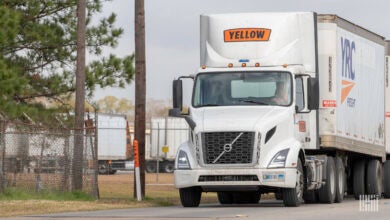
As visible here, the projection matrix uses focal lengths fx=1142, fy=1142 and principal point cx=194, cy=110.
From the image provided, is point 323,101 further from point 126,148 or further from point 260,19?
point 126,148

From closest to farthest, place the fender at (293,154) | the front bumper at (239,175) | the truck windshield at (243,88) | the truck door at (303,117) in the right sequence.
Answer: the front bumper at (239,175) < the fender at (293,154) < the truck windshield at (243,88) < the truck door at (303,117)

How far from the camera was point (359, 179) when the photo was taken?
99.3ft

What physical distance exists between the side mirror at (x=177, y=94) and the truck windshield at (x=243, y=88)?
353 mm

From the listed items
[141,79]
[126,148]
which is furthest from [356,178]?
[126,148]

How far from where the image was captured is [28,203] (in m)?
24.3

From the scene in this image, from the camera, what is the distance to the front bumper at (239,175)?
23.1 m

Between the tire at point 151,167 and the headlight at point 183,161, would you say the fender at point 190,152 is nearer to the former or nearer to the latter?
the headlight at point 183,161

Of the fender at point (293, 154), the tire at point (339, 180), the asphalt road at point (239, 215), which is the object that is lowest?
the asphalt road at point (239, 215)

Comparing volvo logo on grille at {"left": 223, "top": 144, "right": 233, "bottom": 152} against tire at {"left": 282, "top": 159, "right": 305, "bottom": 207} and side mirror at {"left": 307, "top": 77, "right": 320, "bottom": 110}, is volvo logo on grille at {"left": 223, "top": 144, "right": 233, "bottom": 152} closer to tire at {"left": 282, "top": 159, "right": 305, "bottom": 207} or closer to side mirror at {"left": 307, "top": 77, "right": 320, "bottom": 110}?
tire at {"left": 282, "top": 159, "right": 305, "bottom": 207}

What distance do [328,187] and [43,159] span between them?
22.1 feet

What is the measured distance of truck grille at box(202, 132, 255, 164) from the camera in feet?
76.1

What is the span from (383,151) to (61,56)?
1045cm

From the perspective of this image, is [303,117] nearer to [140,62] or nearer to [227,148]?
[227,148]

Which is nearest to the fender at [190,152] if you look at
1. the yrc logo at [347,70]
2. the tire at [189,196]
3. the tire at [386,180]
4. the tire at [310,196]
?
the tire at [189,196]
